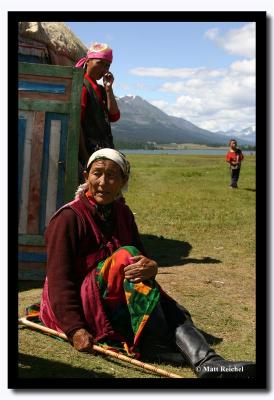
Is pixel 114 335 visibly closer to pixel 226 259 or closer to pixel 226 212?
pixel 226 259

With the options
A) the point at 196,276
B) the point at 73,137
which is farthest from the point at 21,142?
the point at 196,276

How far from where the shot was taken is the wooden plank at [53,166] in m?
7.14

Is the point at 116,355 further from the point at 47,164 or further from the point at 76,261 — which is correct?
the point at 47,164

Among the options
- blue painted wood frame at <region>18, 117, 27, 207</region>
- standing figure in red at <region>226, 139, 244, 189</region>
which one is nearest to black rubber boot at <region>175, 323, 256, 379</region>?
blue painted wood frame at <region>18, 117, 27, 207</region>

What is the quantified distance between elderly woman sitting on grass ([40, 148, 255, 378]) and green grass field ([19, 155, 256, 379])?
20 centimetres

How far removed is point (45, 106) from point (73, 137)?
473mm

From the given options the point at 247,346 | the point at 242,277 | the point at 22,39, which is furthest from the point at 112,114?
the point at 247,346

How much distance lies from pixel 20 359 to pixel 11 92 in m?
1.91

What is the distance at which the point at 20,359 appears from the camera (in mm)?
4461

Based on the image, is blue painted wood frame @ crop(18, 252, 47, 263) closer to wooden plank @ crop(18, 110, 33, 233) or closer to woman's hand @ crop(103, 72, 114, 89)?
wooden plank @ crop(18, 110, 33, 233)

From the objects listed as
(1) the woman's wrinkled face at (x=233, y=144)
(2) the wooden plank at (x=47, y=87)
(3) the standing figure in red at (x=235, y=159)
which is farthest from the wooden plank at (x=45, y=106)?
(1) the woman's wrinkled face at (x=233, y=144)

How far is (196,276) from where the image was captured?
786cm

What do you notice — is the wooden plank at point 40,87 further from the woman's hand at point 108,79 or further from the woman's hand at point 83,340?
the woman's hand at point 83,340

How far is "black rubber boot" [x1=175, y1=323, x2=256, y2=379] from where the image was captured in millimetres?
4234
